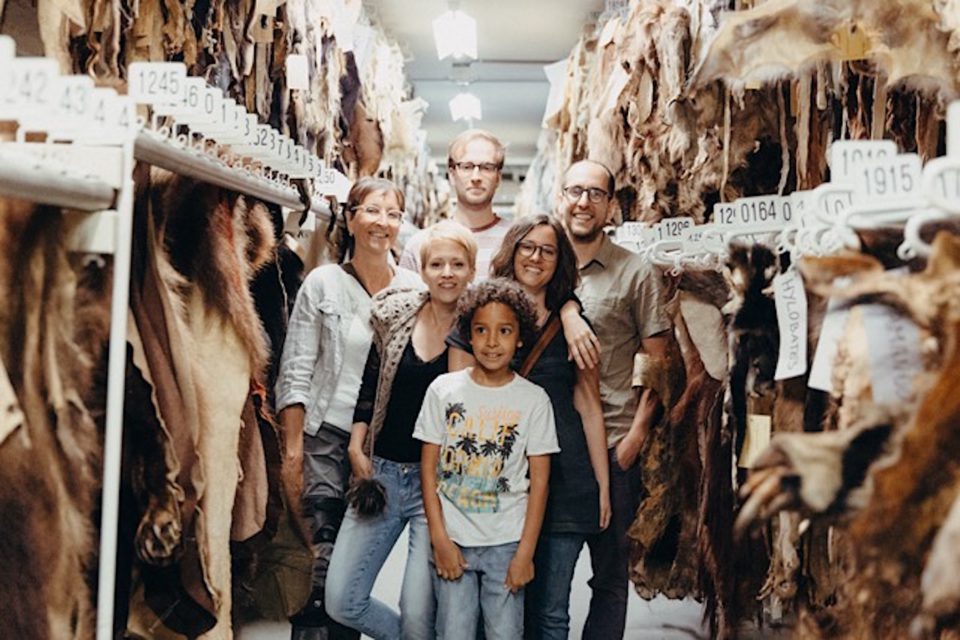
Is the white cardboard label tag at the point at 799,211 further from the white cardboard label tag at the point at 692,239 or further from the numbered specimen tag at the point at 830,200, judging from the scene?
the white cardboard label tag at the point at 692,239

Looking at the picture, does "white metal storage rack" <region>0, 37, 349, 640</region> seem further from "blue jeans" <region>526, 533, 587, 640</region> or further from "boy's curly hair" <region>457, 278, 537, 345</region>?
"blue jeans" <region>526, 533, 587, 640</region>

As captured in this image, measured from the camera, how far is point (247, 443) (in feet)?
6.67

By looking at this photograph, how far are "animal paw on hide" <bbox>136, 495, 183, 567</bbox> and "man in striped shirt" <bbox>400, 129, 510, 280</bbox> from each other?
5.24ft

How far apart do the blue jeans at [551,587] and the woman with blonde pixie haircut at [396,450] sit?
243 millimetres

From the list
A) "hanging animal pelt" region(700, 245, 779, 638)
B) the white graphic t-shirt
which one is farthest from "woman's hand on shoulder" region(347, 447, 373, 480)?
"hanging animal pelt" region(700, 245, 779, 638)

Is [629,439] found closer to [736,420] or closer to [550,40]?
[736,420]

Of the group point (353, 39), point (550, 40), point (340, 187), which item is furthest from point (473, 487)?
point (550, 40)

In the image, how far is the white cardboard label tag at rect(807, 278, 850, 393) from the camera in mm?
1163

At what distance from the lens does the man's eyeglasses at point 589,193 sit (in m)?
2.90

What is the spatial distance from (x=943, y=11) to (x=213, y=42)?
5.79 feet

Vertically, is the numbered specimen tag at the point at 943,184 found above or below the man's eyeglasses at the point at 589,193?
below

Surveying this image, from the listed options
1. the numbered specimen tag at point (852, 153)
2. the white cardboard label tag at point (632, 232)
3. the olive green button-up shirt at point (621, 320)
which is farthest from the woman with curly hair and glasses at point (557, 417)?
the numbered specimen tag at point (852, 153)

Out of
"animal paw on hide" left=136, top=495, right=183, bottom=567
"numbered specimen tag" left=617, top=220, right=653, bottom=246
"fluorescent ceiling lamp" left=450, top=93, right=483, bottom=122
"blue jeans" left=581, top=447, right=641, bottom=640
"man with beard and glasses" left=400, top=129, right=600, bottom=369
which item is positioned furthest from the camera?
"fluorescent ceiling lamp" left=450, top=93, right=483, bottom=122

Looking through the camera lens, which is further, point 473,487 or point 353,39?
point 353,39
